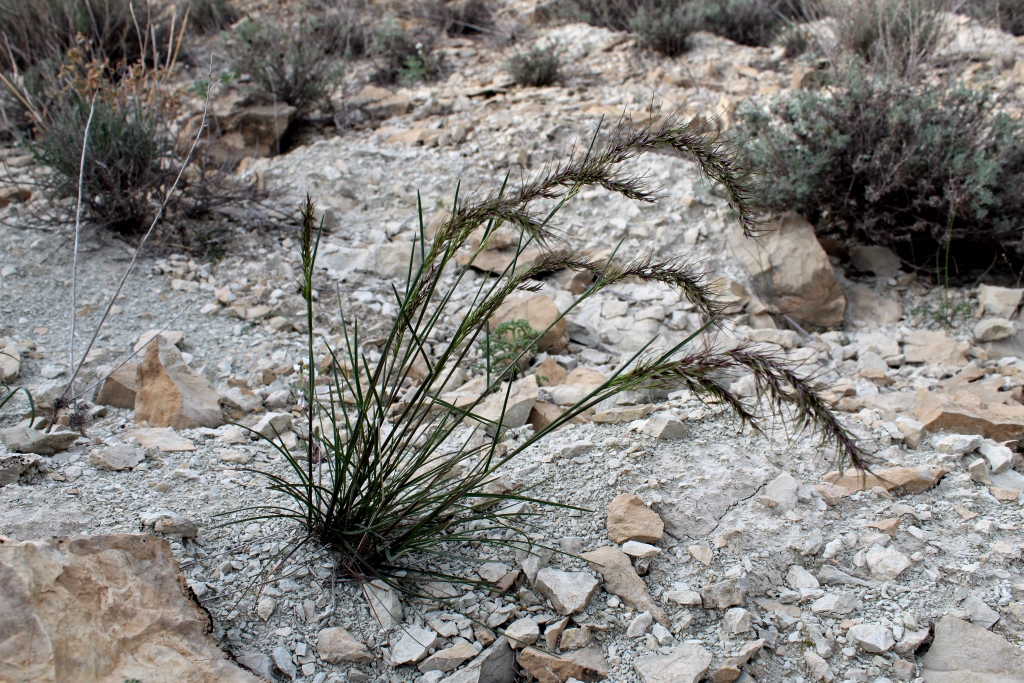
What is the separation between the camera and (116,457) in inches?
79.0

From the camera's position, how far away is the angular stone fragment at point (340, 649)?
1.55m

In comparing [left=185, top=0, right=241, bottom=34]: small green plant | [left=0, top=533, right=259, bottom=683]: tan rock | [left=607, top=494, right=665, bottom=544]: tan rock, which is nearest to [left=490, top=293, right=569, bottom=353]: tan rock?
[left=607, top=494, right=665, bottom=544]: tan rock

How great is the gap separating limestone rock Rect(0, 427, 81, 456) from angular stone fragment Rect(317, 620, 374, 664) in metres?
1.00

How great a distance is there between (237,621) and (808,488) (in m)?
1.46

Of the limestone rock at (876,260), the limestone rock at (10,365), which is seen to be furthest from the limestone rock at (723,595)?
the limestone rock at (876,260)

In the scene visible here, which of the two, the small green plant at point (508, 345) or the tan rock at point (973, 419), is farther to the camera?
the small green plant at point (508, 345)

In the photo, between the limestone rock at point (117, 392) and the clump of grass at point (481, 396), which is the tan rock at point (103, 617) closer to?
the clump of grass at point (481, 396)

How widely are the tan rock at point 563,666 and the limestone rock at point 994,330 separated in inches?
104

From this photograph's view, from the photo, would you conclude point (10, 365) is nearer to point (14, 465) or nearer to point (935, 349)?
point (14, 465)

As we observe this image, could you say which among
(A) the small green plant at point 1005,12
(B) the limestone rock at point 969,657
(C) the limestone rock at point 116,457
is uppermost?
(A) the small green plant at point 1005,12

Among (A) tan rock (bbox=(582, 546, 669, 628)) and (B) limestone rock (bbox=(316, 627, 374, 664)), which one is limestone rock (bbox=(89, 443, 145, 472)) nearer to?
(B) limestone rock (bbox=(316, 627, 374, 664))

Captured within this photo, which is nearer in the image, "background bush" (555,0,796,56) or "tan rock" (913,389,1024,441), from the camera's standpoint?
"tan rock" (913,389,1024,441)

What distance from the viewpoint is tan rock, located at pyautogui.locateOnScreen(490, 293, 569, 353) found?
3182mm

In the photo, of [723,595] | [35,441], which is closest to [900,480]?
[723,595]
